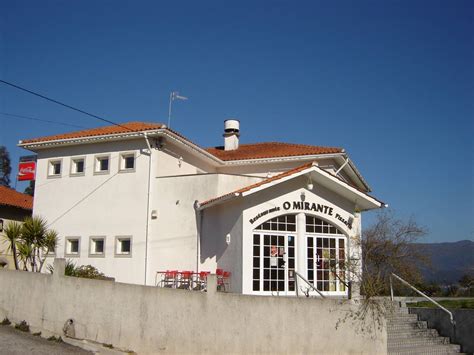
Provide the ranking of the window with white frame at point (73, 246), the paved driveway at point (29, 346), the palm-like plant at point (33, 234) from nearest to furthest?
the paved driveway at point (29, 346) < the palm-like plant at point (33, 234) < the window with white frame at point (73, 246)

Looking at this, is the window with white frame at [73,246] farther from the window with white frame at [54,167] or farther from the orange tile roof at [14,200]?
the orange tile roof at [14,200]

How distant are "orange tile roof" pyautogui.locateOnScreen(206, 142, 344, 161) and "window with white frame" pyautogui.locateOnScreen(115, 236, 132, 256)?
260 inches

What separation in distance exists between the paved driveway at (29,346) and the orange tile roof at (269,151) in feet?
40.9

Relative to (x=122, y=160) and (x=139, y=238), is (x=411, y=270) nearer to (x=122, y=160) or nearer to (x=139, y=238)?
(x=139, y=238)

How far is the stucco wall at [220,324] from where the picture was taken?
12984 mm

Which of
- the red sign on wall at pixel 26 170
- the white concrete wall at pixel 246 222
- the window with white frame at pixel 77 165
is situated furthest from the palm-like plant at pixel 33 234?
the red sign on wall at pixel 26 170

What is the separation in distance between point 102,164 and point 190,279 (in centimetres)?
719

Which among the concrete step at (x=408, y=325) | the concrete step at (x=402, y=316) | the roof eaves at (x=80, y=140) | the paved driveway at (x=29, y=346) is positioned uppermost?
the roof eaves at (x=80, y=140)

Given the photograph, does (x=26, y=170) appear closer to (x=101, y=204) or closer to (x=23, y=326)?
(x=101, y=204)

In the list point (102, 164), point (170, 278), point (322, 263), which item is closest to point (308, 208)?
point (322, 263)

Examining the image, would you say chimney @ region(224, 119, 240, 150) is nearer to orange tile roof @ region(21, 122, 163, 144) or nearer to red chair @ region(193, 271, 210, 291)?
orange tile roof @ region(21, 122, 163, 144)

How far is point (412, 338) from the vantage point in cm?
1520

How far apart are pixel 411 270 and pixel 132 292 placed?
9.85m

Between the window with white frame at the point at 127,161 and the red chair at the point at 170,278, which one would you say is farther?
the window with white frame at the point at 127,161
